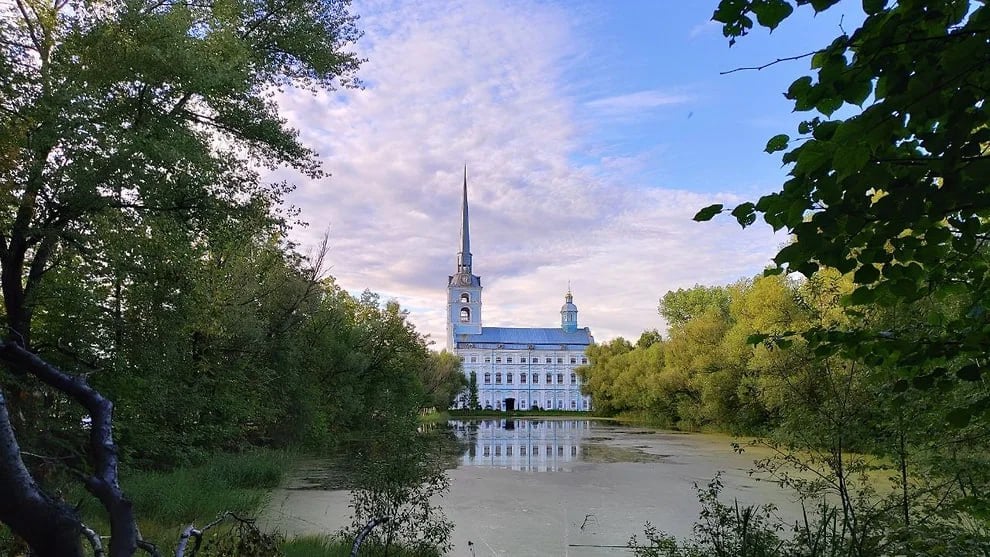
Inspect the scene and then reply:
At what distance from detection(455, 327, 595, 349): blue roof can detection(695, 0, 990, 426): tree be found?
80927mm

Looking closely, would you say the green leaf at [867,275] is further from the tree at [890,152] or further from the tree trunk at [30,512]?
the tree trunk at [30,512]

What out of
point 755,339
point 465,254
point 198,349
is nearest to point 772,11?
point 755,339

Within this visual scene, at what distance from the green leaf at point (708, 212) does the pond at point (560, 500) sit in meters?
4.88

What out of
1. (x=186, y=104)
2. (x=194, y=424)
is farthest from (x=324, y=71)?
(x=194, y=424)

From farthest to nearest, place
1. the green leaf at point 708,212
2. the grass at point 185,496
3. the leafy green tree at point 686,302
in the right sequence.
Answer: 1. the leafy green tree at point 686,302
2. the grass at point 185,496
3. the green leaf at point 708,212

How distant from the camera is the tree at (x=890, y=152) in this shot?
4.37 ft

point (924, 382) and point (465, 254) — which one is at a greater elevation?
point (465, 254)

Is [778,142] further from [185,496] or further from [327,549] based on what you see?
[185,496]

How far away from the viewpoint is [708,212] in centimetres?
175

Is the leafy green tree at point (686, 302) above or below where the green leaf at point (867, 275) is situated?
above

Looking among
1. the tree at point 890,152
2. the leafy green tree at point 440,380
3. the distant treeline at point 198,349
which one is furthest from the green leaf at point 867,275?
the leafy green tree at point 440,380

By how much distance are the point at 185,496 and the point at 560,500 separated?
213 inches

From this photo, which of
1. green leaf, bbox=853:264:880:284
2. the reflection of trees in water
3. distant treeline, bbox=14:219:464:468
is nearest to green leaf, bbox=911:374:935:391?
green leaf, bbox=853:264:880:284

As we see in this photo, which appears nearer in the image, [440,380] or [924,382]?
[924,382]
